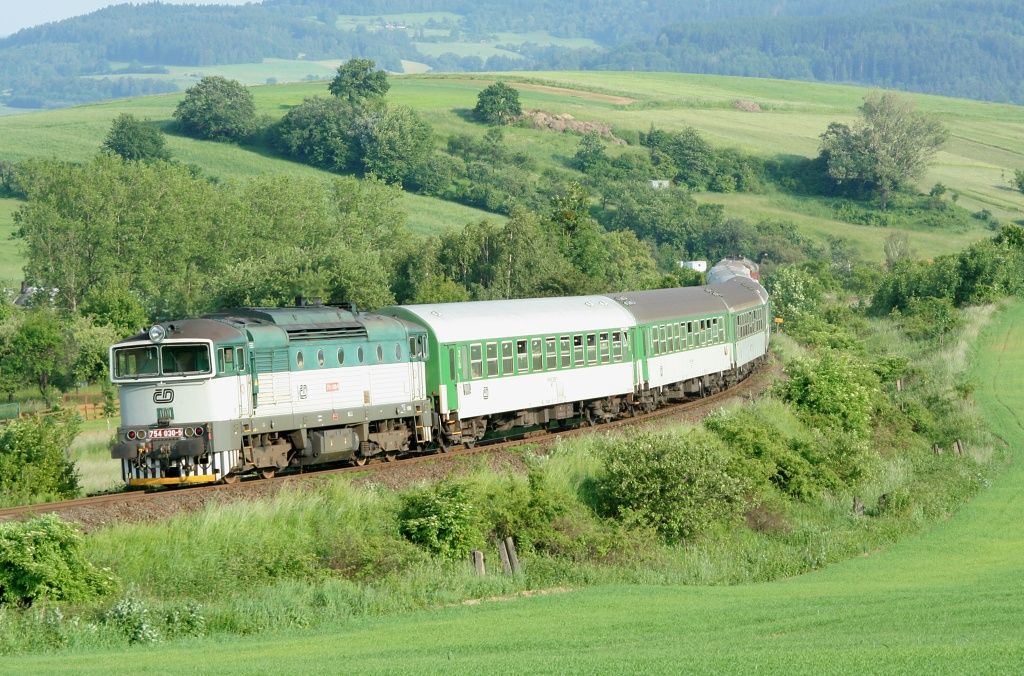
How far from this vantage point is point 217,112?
506 ft

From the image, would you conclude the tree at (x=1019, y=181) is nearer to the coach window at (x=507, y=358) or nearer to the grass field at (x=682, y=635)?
the coach window at (x=507, y=358)

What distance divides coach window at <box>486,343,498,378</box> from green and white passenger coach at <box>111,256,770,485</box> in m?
0.05

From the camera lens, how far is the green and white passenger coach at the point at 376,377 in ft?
91.1

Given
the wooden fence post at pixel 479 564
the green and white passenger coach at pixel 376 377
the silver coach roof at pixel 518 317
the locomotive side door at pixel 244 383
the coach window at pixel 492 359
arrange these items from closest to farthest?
the wooden fence post at pixel 479 564 < the green and white passenger coach at pixel 376 377 < the locomotive side door at pixel 244 383 < the silver coach roof at pixel 518 317 < the coach window at pixel 492 359

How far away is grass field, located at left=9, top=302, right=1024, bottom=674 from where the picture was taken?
16.0 metres

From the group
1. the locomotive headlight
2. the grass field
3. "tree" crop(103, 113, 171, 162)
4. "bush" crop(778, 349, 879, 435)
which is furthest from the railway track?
"tree" crop(103, 113, 171, 162)

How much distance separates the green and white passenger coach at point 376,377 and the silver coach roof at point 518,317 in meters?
0.05

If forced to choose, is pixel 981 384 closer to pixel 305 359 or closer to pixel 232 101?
pixel 305 359

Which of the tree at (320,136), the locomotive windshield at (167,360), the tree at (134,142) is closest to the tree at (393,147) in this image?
the tree at (320,136)

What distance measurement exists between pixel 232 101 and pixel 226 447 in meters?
136

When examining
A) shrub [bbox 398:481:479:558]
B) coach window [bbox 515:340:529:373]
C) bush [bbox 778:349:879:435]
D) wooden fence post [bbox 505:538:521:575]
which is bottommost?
bush [bbox 778:349:879:435]

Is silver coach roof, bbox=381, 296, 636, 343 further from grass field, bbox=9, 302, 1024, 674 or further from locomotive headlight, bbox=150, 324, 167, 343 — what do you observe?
grass field, bbox=9, 302, 1024, 674

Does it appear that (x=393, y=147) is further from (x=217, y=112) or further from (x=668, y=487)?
(x=668, y=487)

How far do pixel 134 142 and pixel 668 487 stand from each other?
394 ft
